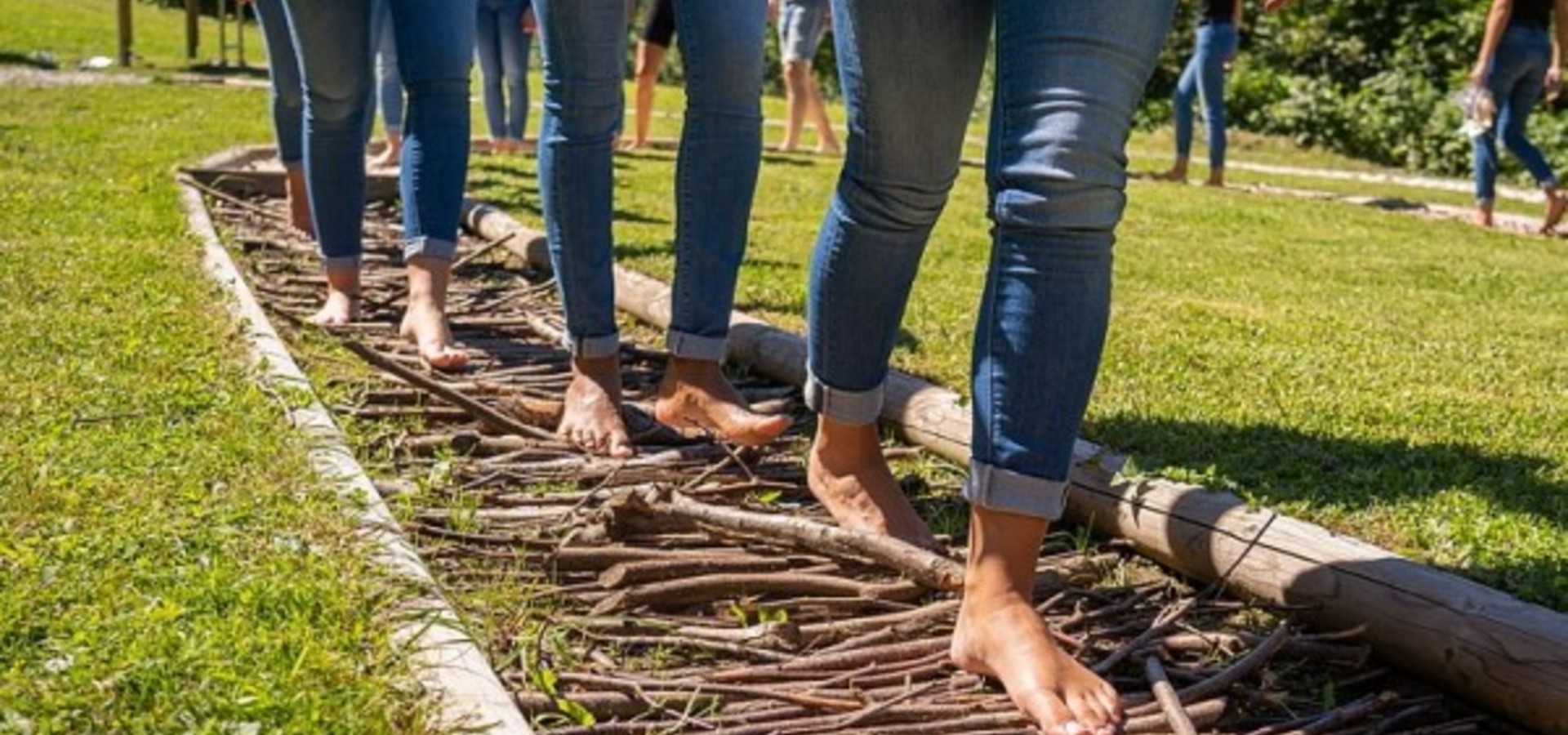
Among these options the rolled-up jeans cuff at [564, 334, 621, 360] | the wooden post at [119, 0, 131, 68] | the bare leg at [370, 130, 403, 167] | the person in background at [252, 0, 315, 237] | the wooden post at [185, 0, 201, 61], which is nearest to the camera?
the rolled-up jeans cuff at [564, 334, 621, 360]

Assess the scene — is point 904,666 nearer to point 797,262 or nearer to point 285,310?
point 285,310

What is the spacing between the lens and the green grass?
2.20 m

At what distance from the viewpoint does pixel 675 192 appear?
3.95 meters

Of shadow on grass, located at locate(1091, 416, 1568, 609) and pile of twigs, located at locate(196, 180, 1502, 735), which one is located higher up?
shadow on grass, located at locate(1091, 416, 1568, 609)

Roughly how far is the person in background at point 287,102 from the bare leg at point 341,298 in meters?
1.01

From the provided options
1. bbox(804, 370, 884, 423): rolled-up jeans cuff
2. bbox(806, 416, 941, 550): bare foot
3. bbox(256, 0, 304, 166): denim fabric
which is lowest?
bbox(806, 416, 941, 550): bare foot

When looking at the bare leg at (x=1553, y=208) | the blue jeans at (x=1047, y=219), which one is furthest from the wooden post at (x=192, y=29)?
the blue jeans at (x=1047, y=219)

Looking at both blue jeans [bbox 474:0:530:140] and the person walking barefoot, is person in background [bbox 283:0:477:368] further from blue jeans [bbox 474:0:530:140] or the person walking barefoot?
blue jeans [bbox 474:0:530:140]

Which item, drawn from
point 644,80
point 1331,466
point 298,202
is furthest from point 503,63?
point 1331,466

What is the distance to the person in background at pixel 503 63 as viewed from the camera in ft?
41.0

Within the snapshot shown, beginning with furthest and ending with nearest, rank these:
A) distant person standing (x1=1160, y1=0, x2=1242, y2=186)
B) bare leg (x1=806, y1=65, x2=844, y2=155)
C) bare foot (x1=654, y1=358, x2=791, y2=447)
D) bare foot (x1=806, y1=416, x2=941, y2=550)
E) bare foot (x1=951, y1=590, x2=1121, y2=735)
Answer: bare leg (x1=806, y1=65, x2=844, y2=155) → distant person standing (x1=1160, y1=0, x2=1242, y2=186) → bare foot (x1=654, y1=358, x2=791, y2=447) → bare foot (x1=806, y1=416, x2=941, y2=550) → bare foot (x1=951, y1=590, x2=1121, y2=735)

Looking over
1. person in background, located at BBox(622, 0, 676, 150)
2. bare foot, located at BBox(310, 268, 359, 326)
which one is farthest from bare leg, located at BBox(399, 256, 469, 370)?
person in background, located at BBox(622, 0, 676, 150)

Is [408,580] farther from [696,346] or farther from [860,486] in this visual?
[696,346]

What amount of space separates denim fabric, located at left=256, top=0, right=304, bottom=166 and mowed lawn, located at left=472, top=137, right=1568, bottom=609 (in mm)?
1324
